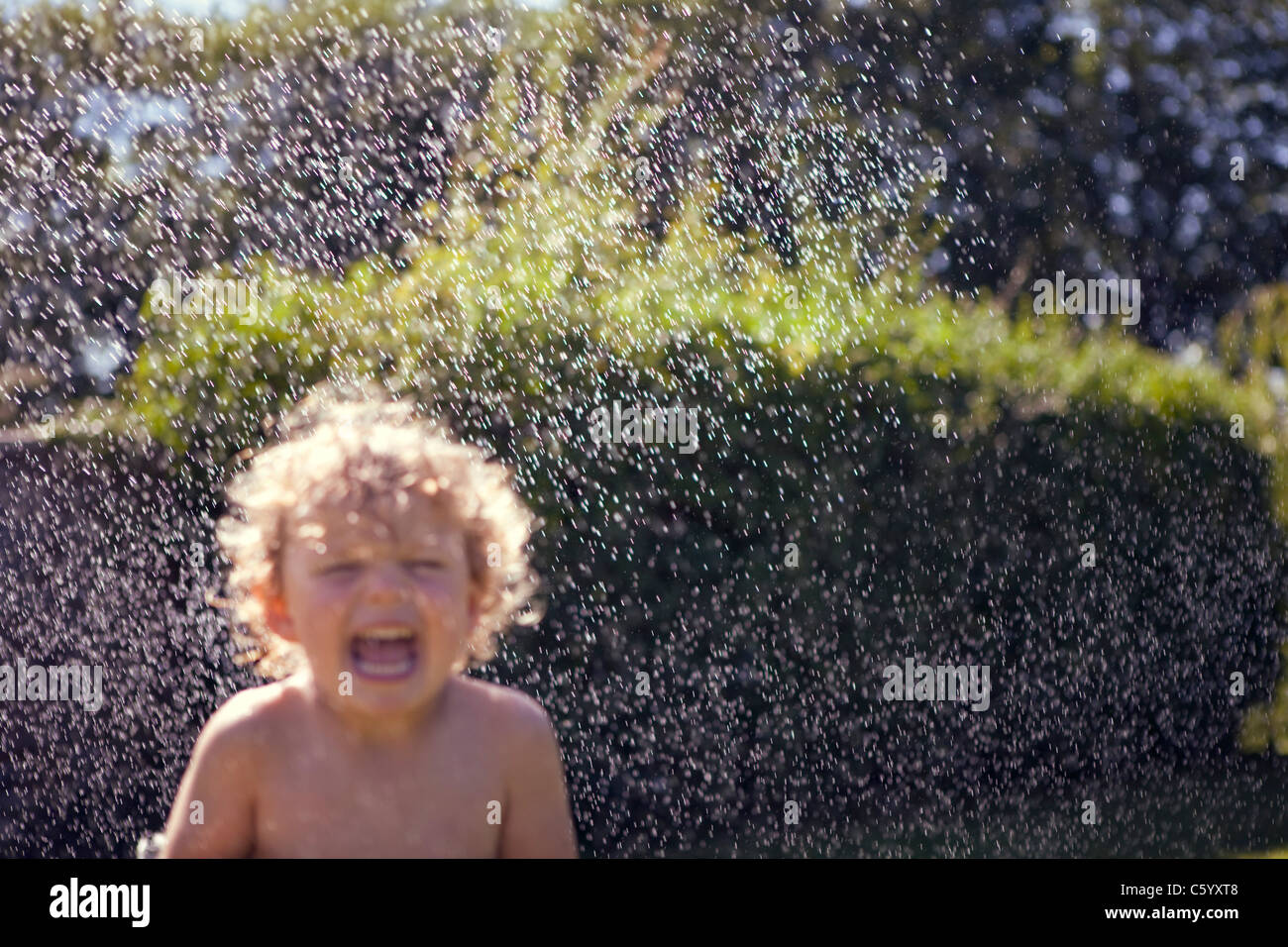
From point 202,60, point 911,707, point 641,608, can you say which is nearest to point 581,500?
point 641,608

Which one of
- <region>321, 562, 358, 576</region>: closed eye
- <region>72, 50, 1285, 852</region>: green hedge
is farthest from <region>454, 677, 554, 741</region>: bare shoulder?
<region>72, 50, 1285, 852</region>: green hedge

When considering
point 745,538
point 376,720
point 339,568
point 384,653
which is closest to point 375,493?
point 339,568

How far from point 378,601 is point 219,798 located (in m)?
0.51

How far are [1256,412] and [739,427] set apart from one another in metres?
2.51

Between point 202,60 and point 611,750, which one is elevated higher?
point 202,60

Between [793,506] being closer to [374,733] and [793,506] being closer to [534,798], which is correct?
[534,798]

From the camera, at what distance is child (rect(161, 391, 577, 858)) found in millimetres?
2408

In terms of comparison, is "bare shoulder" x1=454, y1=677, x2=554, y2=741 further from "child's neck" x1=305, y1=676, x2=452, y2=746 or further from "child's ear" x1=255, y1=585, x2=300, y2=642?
"child's ear" x1=255, y1=585, x2=300, y2=642

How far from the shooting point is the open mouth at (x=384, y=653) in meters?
2.39

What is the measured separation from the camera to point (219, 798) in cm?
253

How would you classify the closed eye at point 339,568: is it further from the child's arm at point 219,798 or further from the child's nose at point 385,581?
the child's arm at point 219,798
